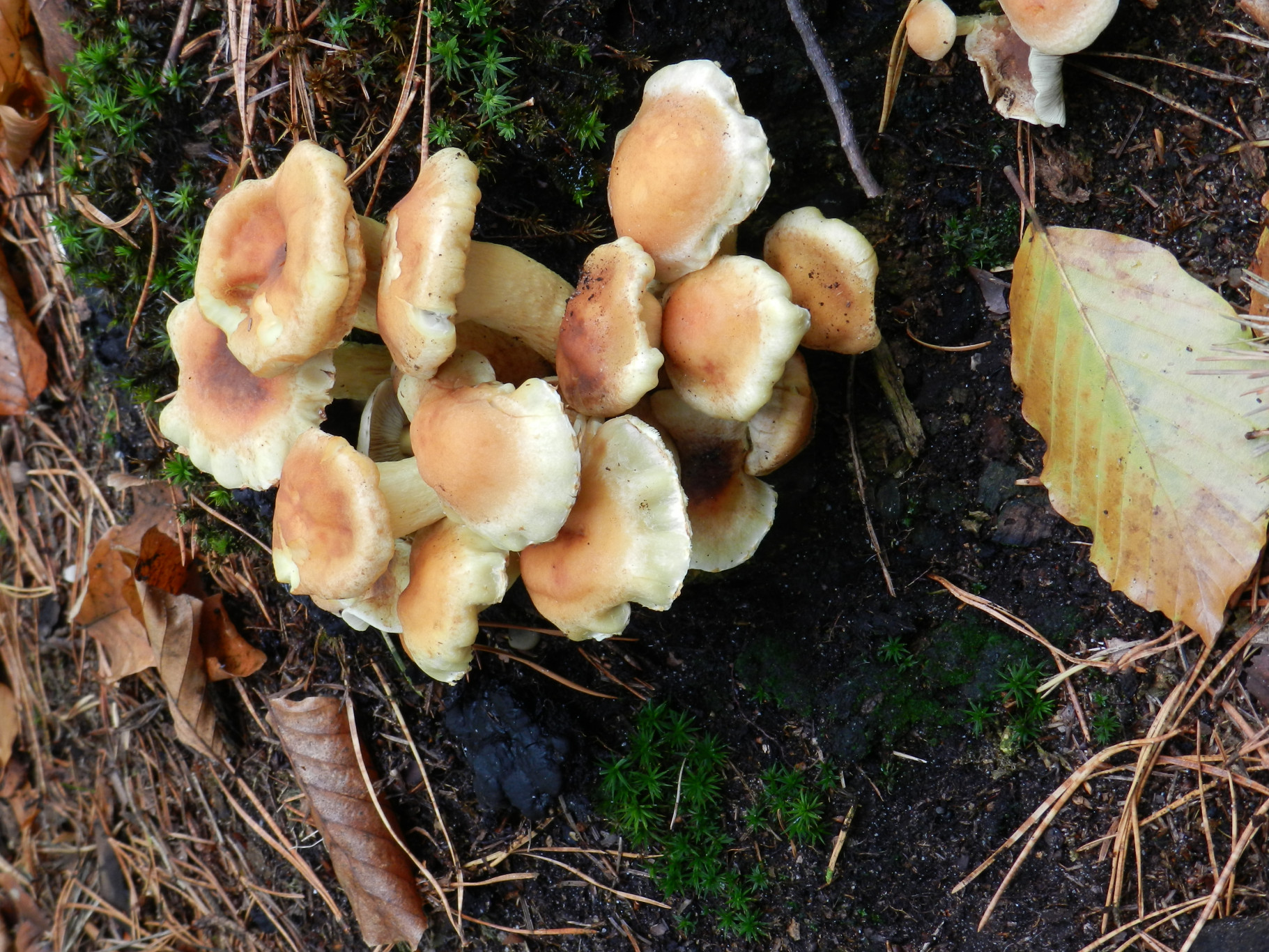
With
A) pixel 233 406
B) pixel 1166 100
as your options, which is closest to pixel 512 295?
pixel 233 406

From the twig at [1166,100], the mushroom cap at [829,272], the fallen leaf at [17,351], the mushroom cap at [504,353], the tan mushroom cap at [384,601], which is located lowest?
the fallen leaf at [17,351]

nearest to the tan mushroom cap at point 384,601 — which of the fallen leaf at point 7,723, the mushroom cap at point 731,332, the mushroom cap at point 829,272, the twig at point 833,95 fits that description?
the mushroom cap at point 731,332

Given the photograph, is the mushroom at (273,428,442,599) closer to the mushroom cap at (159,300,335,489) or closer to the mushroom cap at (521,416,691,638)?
the mushroom cap at (159,300,335,489)

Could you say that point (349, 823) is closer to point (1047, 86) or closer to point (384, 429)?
point (384, 429)

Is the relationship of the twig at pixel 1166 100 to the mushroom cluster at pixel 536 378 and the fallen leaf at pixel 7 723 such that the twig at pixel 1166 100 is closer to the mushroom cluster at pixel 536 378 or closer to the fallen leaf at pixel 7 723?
the mushroom cluster at pixel 536 378

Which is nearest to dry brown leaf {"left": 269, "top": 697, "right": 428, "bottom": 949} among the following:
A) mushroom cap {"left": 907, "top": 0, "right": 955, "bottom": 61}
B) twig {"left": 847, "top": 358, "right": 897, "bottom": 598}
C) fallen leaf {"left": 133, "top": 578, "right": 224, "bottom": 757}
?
fallen leaf {"left": 133, "top": 578, "right": 224, "bottom": 757}

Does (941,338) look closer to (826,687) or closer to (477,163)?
(826,687)

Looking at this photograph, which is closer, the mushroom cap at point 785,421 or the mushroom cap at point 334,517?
the mushroom cap at point 334,517
